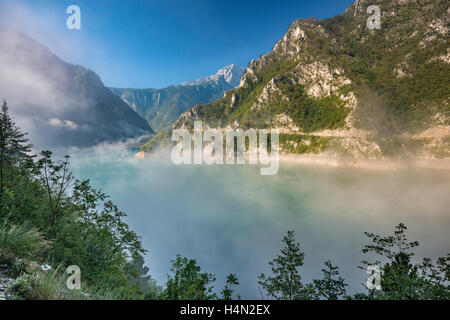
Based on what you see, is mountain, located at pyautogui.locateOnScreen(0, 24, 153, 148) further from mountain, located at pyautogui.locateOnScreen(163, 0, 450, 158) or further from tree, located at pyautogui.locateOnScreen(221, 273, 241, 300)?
tree, located at pyautogui.locateOnScreen(221, 273, 241, 300)

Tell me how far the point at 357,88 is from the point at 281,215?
84183mm

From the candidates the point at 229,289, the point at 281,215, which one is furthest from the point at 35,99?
the point at 229,289

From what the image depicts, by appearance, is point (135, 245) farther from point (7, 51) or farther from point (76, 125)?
point (7, 51)

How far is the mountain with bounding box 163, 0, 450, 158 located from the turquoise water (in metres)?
16.1

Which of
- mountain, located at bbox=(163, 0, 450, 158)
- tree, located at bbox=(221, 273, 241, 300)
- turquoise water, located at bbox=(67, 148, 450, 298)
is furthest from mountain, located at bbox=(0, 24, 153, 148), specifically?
tree, located at bbox=(221, 273, 241, 300)

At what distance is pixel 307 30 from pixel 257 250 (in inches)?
6722

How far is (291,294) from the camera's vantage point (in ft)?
36.3

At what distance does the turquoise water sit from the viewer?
117 feet

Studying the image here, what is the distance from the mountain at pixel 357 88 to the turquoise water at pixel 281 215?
1607 centimetres

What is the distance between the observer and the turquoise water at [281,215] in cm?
3553

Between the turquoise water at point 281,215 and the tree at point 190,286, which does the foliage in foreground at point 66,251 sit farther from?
the turquoise water at point 281,215
